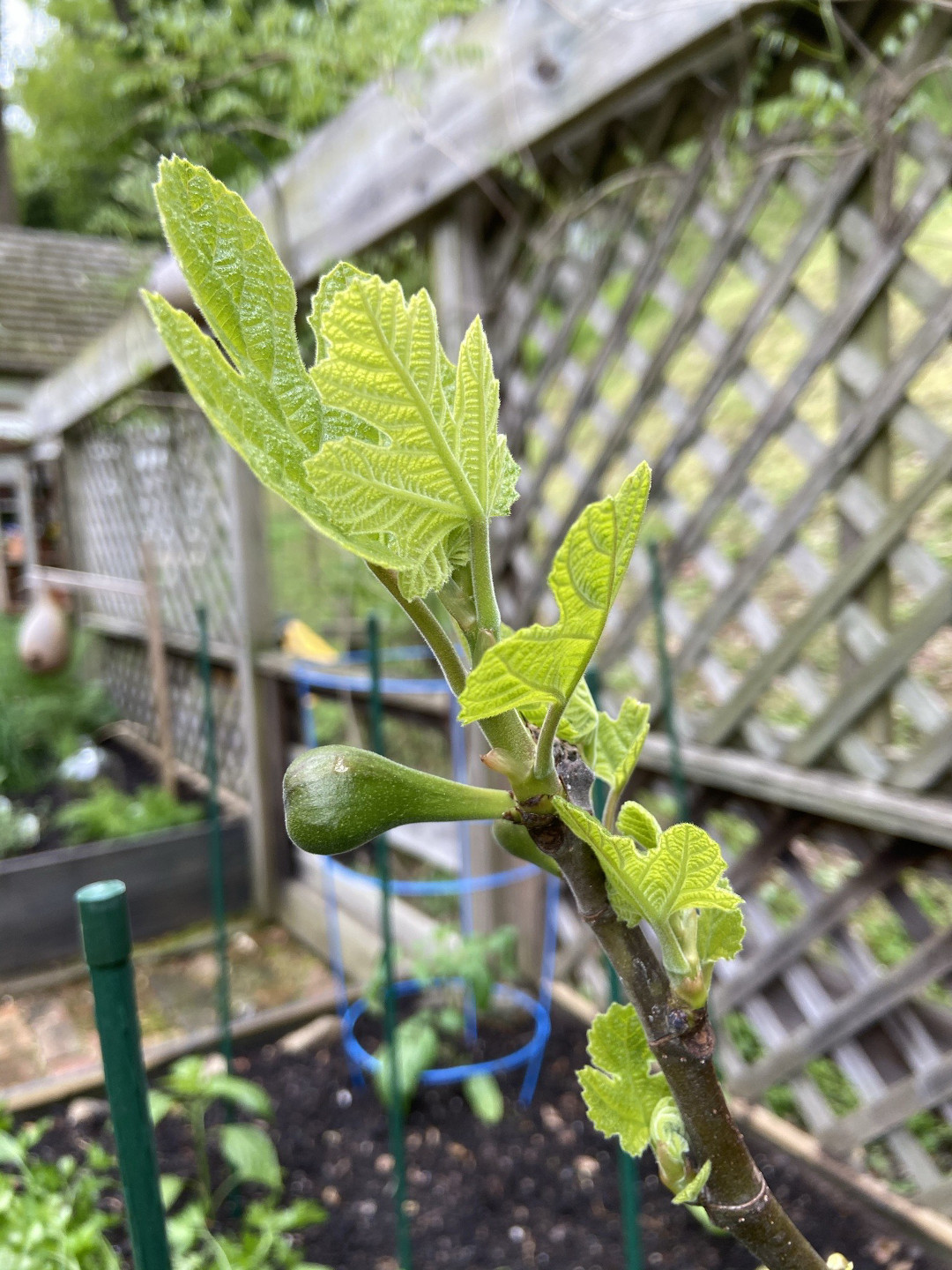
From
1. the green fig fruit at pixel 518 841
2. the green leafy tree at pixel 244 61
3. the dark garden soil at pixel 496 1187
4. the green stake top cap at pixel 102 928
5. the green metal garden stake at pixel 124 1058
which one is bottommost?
the dark garden soil at pixel 496 1187

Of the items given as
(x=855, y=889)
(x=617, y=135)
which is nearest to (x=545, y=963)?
(x=855, y=889)

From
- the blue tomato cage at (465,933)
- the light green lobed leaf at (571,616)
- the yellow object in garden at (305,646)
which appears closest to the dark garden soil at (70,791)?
the yellow object in garden at (305,646)

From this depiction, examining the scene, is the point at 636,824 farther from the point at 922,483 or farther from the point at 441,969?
the point at 441,969

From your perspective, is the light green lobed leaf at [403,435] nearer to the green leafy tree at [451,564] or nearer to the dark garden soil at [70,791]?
the green leafy tree at [451,564]

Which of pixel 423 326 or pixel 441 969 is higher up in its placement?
pixel 423 326

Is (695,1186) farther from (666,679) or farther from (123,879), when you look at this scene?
(123,879)

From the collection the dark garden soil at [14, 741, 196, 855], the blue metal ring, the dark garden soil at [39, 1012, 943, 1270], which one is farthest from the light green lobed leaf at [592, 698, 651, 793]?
the dark garden soil at [14, 741, 196, 855]

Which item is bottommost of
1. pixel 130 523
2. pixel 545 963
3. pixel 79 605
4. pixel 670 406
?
pixel 545 963
